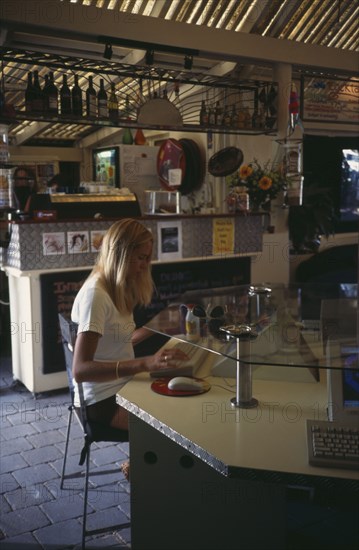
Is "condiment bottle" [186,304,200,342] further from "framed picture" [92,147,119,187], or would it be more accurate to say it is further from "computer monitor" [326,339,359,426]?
"framed picture" [92,147,119,187]

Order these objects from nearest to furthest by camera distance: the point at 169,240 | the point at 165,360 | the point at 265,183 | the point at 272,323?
the point at 165,360, the point at 272,323, the point at 169,240, the point at 265,183

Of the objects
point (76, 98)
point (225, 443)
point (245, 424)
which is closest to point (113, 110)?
point (76, 98)

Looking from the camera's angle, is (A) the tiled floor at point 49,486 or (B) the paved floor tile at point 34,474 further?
(B) the paved floor tile at point 34,474

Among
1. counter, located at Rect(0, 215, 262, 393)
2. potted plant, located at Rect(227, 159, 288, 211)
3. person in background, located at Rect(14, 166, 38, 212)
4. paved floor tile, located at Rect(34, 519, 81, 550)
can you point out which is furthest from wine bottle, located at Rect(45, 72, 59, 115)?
paved floor tile, located at Rect(34, 519, 81, 550)

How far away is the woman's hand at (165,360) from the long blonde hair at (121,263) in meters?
0.33

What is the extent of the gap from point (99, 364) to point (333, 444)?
3.54 feet

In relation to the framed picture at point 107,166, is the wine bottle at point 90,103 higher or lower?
higher

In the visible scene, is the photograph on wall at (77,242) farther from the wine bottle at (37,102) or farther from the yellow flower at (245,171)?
the yellow flower at (245,171)

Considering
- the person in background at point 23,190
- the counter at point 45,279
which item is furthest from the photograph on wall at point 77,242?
the person in background at point 23,190

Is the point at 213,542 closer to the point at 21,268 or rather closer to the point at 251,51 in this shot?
the point at 21,268

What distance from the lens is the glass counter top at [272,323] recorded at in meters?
2.17

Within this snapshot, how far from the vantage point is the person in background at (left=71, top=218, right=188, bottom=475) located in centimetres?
245

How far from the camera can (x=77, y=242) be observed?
458 cm

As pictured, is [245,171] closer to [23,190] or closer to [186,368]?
[23,190]
